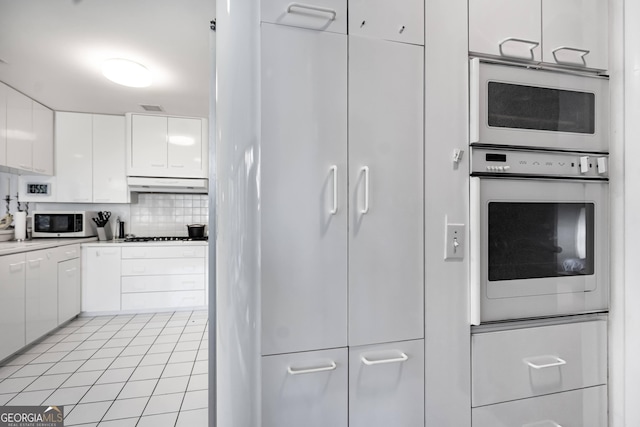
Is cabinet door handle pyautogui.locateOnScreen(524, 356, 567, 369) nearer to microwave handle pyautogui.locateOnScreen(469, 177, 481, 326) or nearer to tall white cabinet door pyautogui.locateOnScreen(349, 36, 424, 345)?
microwave handle pyautogui.locateOnScreen(469, 177, 481, 326)

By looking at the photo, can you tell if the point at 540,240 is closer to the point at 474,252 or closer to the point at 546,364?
the point at 474,252

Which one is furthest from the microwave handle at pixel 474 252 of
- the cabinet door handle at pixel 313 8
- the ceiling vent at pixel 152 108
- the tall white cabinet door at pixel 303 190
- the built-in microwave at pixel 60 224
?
the built-in microwave at pixel 60 224

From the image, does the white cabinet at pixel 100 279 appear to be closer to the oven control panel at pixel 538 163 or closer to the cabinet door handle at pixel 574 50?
the oven control panel at pixel 538 163

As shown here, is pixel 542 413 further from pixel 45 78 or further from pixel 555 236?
pixel 45 78

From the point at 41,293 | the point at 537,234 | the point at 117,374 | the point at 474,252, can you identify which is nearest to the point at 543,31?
the point at 537,234

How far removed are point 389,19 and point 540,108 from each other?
71 centimetres

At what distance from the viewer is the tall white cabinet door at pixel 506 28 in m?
1.20

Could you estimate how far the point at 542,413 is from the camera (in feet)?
4.14

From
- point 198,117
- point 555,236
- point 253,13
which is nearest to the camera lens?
point 253,13

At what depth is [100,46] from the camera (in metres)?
2.46

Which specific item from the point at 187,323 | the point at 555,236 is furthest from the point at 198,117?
the point at 555,236

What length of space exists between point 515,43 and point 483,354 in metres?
1.20

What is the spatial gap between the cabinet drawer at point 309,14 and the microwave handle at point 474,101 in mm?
509

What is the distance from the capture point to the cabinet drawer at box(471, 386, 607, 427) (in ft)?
3.96
